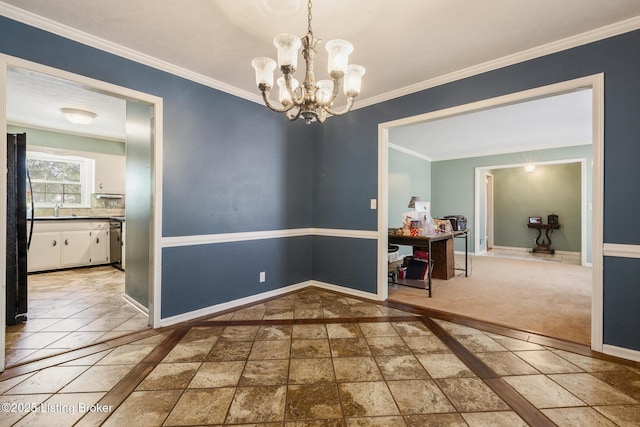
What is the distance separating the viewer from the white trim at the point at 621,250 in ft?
6.63

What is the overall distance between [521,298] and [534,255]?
448 cm

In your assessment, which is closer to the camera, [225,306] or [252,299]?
[225,306]

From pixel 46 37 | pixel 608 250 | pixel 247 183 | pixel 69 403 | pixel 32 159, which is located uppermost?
pixel 46 37

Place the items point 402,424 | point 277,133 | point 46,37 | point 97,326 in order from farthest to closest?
point 277,133 < point 97,326 < point 46,37 < point 402,424

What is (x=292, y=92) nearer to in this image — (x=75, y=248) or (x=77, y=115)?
(x=77, y=115)

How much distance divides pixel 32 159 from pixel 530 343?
7.91m

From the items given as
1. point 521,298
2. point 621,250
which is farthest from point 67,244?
point 621,250

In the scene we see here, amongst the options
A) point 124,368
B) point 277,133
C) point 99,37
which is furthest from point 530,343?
point 99,37

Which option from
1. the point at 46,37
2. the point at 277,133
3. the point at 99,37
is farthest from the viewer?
the point at 277,133

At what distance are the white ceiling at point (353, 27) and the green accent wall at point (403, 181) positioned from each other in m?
3.31

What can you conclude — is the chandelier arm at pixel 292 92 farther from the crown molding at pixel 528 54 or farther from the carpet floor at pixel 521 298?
the carpet floor at pixel 521 298

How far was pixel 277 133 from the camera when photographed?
3.58 m

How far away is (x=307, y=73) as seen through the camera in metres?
1.75

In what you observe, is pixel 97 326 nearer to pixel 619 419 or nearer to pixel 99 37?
pixel 99 37
